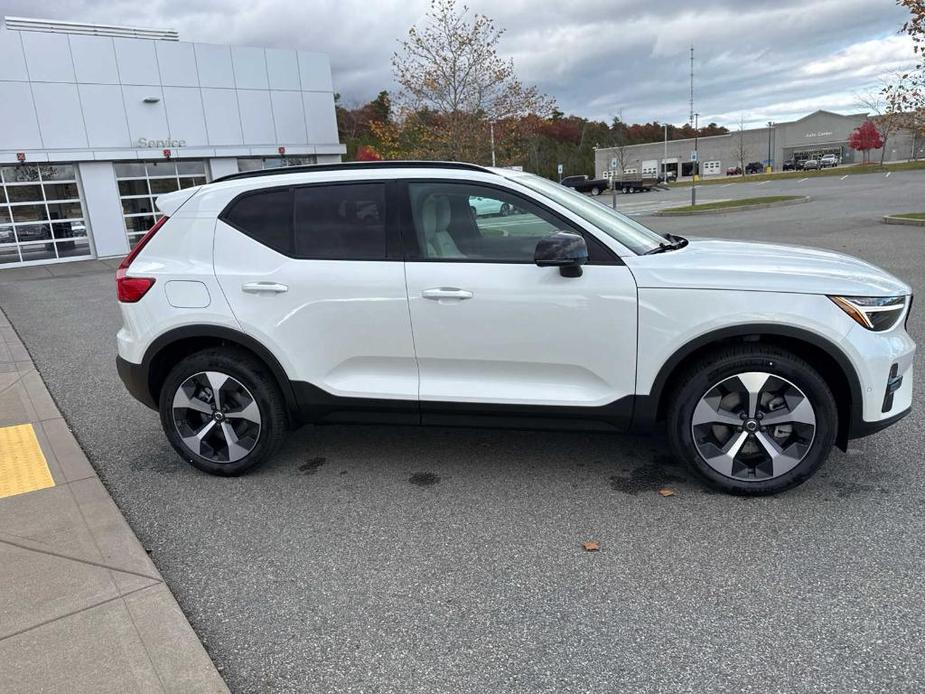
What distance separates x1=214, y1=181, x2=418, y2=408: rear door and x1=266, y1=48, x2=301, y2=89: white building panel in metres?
22.4

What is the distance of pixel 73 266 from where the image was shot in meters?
20.3

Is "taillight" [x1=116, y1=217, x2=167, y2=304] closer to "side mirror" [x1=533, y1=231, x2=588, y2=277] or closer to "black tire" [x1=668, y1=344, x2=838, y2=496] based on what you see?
"side mirror" [x1=533, y1=231, x2=588, y2=277]

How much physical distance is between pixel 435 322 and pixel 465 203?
713 mm

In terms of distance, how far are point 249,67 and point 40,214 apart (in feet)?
27.4

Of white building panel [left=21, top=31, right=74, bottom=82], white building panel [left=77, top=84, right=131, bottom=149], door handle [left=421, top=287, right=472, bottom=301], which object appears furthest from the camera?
white building panel [left=77, top=84, right=131, bottom=149]

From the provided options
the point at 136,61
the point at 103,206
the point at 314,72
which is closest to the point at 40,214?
the point at 103,206

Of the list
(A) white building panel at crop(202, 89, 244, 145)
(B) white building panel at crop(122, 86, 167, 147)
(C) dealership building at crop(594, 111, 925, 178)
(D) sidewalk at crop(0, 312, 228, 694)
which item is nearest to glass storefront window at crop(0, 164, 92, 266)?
(B) white building panel at crop(122, 86, 167, 147)

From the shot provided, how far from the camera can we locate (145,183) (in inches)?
890

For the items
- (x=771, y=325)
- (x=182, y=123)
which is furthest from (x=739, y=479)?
(x=182, y=123)

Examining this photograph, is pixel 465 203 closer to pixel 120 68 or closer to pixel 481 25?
pixel 481 25

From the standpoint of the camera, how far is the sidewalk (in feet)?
8.03

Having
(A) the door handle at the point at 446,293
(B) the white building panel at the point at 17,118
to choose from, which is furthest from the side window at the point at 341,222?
(B) the white building panel at the point at 17,118

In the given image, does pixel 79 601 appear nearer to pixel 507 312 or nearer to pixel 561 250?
pixel 507 312

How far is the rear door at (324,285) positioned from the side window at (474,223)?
192mm
